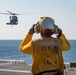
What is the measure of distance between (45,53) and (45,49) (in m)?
0.08

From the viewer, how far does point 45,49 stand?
19.2 feet

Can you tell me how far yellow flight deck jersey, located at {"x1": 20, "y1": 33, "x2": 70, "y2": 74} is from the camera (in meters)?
5.79

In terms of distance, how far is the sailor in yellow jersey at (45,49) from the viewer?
575 cm

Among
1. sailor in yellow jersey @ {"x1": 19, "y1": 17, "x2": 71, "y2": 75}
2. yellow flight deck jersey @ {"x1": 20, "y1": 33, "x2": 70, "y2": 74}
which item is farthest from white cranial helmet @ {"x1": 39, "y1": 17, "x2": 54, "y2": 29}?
yellow flight deck jersey @ {"x1": 20, "y1": 33, "x2": 70, "y2": 74}

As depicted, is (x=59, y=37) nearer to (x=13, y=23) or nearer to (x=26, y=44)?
(x=26, y=44)

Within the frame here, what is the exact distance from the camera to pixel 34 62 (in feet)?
19.1

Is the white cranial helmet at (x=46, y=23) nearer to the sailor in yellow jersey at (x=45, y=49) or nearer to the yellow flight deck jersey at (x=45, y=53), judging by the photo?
the sailor in yellow jersey at (x=45, y=49)

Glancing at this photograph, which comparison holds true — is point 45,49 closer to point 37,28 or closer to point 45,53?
point 45,53

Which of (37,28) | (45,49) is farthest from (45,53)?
(37,28)

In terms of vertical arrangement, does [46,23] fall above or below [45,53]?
above

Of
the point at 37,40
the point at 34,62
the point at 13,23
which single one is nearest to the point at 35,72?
the point at 34,62

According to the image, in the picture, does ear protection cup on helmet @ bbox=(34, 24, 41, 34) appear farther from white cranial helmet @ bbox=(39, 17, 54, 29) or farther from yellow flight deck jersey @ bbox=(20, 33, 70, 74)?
yellow flight deck jersey @ bbox=(20, 33, 70, 74)

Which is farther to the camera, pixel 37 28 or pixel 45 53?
pixel 45 53

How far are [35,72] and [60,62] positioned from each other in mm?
441
